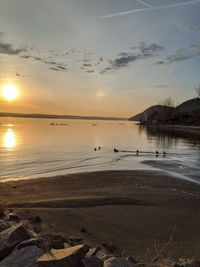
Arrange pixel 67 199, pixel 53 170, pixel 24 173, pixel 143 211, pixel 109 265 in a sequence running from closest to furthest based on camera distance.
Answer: pixel 109 265, pixel 143 211, pixel 67 199, pixel 24 173, pixel 53 170

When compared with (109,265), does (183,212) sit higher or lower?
lower

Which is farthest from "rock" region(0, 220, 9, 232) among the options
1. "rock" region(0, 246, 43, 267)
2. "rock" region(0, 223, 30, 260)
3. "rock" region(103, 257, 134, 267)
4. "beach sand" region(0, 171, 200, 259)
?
"rock" region(103, 257, 134, 267)

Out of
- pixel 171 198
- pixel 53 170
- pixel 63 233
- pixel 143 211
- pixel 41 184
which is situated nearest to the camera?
pixel 63 233

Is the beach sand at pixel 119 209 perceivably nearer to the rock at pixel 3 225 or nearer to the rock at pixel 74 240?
the rock at pixel 74 240

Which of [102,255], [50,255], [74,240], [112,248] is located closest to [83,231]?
[74,240]

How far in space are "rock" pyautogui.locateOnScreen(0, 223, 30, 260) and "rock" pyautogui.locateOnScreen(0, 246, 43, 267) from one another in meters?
0.43

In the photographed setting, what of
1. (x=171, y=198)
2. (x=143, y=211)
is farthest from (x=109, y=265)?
(x=171, y=198)

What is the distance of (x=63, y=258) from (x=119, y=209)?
222 inches

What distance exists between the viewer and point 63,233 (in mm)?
7641

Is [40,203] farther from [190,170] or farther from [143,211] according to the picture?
[190,170]

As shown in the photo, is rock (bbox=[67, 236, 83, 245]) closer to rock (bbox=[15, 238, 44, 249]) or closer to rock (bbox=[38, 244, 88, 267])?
rock (bbox=[15, 238, 44, 249])

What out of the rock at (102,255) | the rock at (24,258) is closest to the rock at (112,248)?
the rock at (102,255)

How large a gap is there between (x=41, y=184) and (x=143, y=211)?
6459 millimetres

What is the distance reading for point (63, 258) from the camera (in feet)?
16.3
